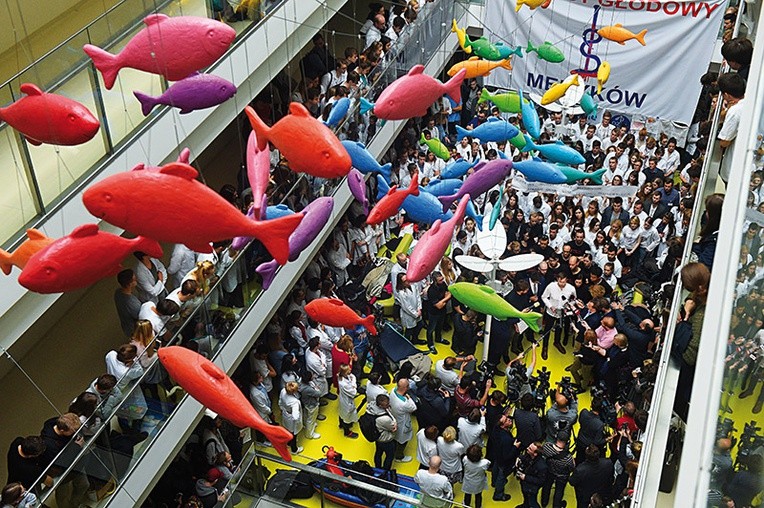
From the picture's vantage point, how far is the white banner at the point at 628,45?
41.4 feet

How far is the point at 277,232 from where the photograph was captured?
4.07m

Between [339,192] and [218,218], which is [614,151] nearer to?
[339,192]

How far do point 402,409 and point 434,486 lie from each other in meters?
1.11

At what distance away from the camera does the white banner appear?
12.6m

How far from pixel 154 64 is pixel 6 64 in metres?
4.11

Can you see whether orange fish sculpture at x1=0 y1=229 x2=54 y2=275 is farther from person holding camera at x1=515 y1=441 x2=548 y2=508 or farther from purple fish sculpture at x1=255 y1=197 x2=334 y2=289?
person holding camera at x1=515 y1=441 x2=548 y2=508

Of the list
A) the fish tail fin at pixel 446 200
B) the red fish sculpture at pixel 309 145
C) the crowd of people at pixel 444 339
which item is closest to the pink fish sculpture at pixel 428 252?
the fish tail fin at pixel 446 200

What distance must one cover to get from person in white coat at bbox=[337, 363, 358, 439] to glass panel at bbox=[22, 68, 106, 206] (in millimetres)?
3740

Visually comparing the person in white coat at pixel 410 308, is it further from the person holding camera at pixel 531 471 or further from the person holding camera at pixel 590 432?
the person holding camera at pixel 590 432

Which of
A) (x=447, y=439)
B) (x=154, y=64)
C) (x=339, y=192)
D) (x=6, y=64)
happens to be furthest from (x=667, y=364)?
(x=6, y=64)

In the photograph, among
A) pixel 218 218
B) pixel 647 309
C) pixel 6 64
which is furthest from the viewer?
pixel 647 309

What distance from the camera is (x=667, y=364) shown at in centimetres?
619

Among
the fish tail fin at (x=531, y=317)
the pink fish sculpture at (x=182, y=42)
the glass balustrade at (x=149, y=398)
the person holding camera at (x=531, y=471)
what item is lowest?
the person holding camera at (x=531, y=471)

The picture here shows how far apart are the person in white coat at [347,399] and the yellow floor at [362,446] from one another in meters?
0.12
